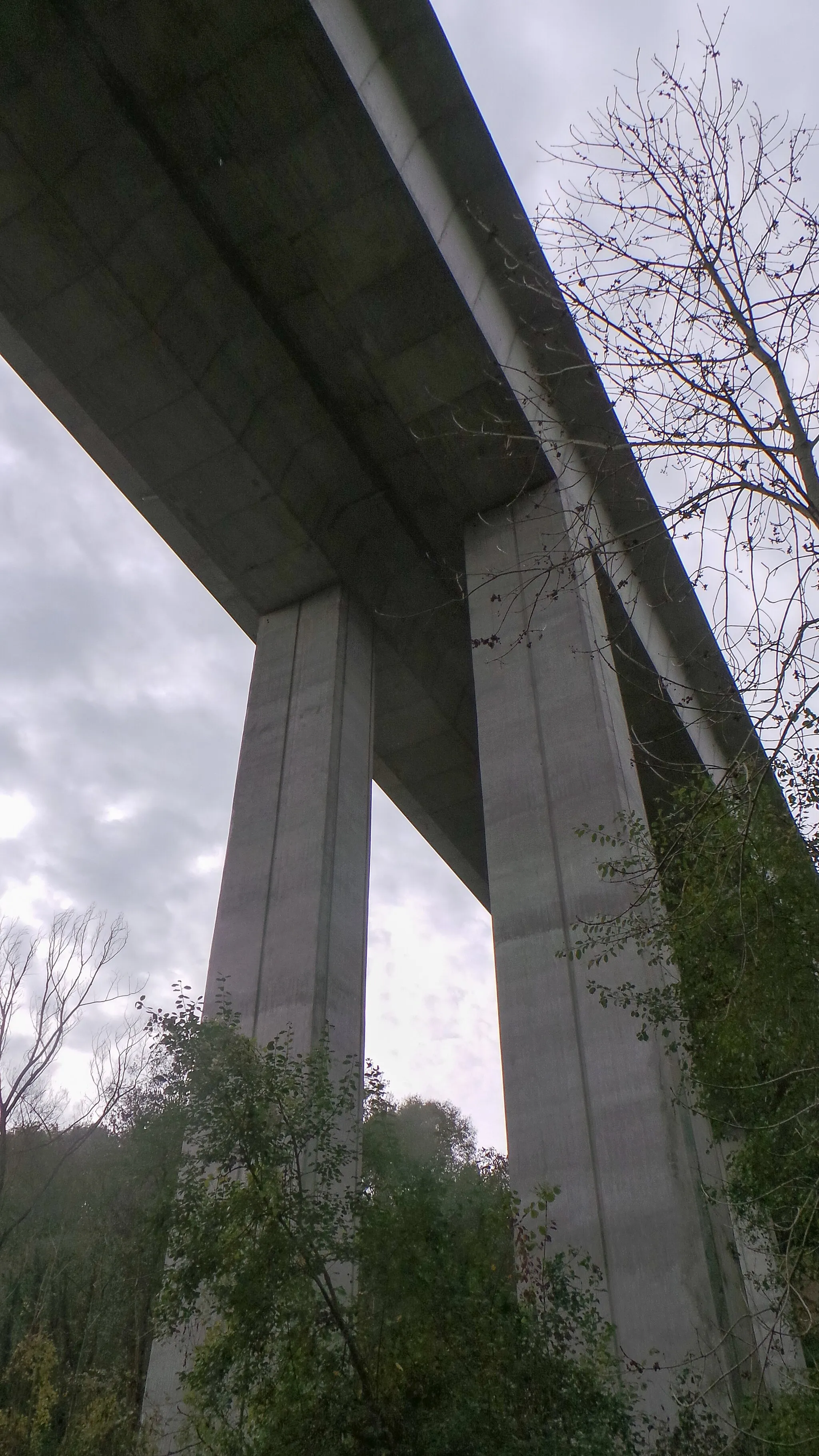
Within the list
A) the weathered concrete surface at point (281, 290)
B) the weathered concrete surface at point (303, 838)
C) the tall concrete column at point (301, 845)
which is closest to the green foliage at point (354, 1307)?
the tall concrete column at point (301, 845)

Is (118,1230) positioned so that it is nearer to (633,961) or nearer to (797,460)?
(633,961)

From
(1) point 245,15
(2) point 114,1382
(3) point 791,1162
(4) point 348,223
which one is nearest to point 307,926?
(2) point 114,1382

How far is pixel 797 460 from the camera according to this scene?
183 inches

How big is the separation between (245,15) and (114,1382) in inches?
565

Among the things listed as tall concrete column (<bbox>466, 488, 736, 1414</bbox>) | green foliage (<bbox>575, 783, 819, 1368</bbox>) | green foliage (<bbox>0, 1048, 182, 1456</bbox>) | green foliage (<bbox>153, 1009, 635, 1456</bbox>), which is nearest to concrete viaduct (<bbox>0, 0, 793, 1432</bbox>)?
tall concrete column (<bbox>466, 488, 736, 1414</bbox>)

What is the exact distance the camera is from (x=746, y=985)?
744cm

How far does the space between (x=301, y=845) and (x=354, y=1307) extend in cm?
700

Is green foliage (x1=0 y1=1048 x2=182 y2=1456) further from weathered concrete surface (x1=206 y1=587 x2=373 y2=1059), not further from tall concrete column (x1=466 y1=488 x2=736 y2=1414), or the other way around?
tall concrete column (x1=466 y1=488 x2=736 y2=1414)

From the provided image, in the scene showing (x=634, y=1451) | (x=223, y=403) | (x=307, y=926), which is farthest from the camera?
(x=223, y=403)

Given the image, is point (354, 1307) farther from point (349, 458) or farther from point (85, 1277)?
point (85, 1277)

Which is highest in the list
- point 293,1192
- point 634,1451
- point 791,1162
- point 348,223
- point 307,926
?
point 348,223

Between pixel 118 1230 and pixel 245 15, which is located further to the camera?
pixel 118 1230

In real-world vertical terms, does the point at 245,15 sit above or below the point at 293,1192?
above

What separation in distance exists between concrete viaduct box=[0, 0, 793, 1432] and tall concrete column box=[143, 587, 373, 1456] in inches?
1.8
